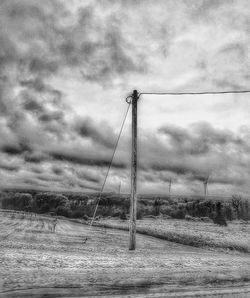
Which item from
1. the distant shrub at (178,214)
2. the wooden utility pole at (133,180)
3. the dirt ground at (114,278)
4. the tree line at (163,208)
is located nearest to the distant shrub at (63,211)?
the tree line at (163,208)

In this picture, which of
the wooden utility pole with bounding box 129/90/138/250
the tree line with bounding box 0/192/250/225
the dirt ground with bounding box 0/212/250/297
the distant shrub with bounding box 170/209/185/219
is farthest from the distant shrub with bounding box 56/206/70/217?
the dirt ground with bounding box 0/212/250/297

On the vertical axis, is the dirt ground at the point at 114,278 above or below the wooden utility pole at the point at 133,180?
below

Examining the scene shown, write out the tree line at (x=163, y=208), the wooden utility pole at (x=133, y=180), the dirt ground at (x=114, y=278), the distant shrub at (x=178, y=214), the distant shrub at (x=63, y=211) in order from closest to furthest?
the dirt ground at (x=114, y=278)
the wooden utility pole at (x=133, y=180)
the tree line at (x=163, y=208)
the distant shrub at (x=178, y=214)
the distant shrub at (x=63, y=211)

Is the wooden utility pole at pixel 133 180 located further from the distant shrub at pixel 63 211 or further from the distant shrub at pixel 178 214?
the distant shrub at pixel 63 211

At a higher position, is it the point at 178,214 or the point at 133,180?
the point at 178,214

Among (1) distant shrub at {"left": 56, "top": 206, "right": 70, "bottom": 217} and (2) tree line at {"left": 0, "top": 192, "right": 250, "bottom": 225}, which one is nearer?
(2) tree line at {"left": 0, "top": 192, "right": 250, "bottom": 225}

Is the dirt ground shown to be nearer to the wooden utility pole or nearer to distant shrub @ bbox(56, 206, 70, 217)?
the wooden utility pole

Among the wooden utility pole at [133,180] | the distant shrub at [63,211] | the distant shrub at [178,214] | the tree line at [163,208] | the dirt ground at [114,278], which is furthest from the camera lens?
the distant shrub at [63,211]

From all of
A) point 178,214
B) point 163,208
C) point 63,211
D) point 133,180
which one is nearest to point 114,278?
point 133,180

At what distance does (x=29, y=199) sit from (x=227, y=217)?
77.0 meters

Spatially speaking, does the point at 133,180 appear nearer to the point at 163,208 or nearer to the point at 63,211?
the point at 163,208

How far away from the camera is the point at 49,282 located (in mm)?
7262

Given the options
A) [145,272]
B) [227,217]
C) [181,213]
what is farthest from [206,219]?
[145,272]

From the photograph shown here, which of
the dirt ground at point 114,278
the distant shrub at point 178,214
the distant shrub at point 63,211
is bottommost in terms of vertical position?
the dirt ground at point 114,278
